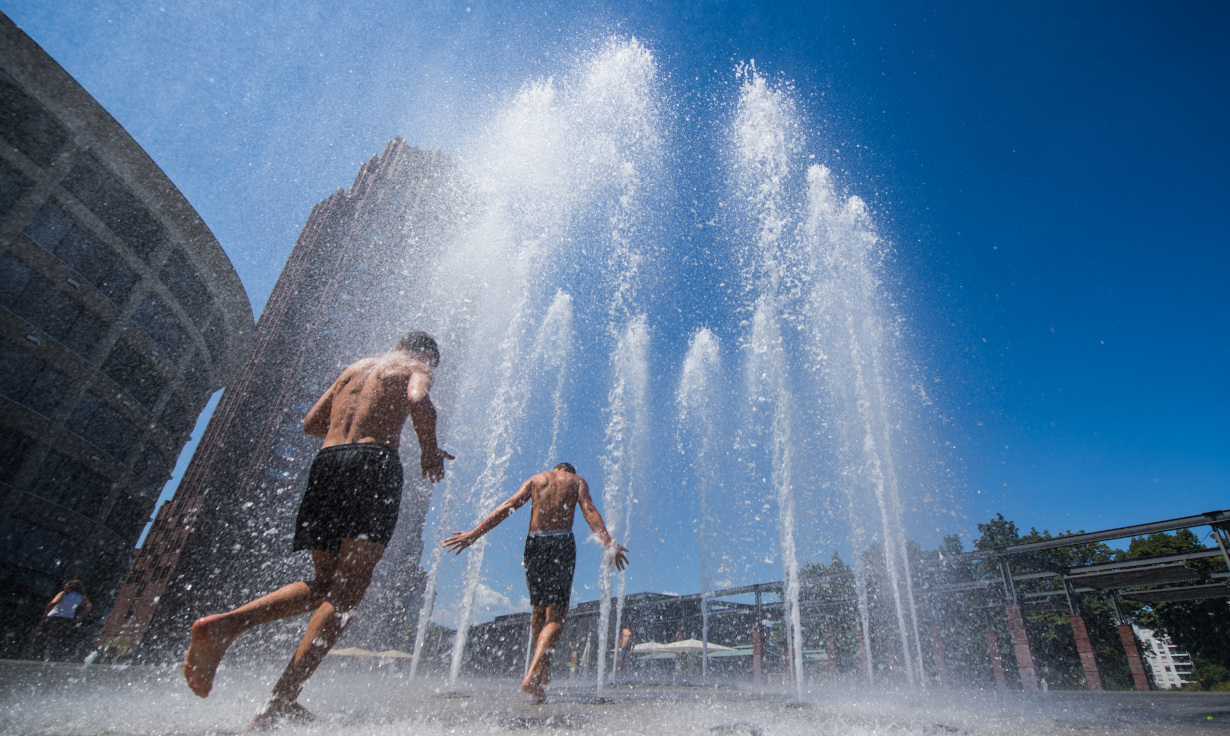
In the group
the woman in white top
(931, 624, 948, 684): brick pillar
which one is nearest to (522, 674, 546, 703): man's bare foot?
the woman in white top

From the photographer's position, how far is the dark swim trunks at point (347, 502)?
2312mm

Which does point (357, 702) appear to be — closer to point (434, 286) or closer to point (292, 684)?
point (292, 684)

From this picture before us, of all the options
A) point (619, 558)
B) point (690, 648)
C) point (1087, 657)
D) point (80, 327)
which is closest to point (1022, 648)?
point (1087, 657)

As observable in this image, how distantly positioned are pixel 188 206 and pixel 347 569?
26.3 metres

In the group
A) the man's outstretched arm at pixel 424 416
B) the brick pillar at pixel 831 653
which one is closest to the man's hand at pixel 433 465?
the man's outstretched arm at pixel 424 416

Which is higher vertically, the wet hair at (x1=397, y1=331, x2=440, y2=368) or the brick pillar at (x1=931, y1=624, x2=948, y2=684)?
the wet hair at (x1=397, y1=331, x2=440, y2=368)

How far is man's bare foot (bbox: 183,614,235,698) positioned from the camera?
A: 6.02 feet

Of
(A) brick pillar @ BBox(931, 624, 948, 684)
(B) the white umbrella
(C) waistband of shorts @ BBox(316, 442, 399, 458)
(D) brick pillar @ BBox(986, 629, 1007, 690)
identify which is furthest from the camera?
(B) the white umbrella

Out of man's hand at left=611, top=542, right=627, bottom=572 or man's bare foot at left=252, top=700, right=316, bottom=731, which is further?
man's hand at left=611, top=542, right=627, bottom=572

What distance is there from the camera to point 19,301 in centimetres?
1625

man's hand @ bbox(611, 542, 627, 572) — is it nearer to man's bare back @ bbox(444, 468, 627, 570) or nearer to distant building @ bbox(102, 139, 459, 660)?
man's bare back @ bbox(444, 468, 627, 570)

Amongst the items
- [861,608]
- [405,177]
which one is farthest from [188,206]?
[405,177]

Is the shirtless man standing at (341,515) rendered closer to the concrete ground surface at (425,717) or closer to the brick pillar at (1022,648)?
the concrete ground surface at (425,717)

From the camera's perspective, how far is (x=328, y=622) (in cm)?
216
